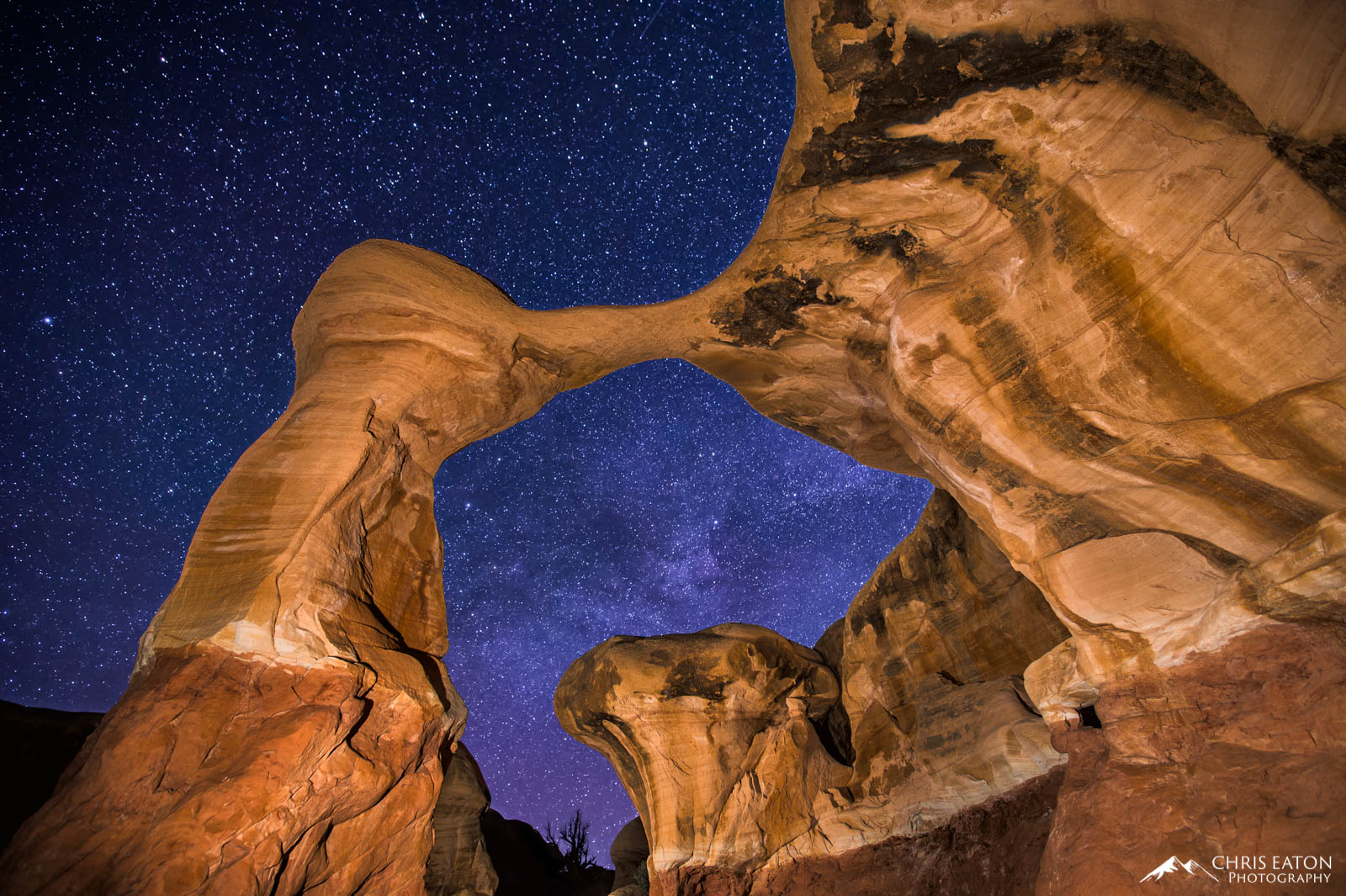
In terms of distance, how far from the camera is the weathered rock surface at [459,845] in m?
11.6

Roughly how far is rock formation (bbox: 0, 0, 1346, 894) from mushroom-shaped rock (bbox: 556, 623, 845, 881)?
261 cm

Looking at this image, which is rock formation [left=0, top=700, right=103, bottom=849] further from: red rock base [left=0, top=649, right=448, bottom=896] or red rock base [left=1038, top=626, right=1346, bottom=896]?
red rock base [left=1038, top=626, right=1346, bottom=896]

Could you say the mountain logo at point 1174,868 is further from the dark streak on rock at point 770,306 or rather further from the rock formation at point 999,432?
the dark streak on rock at point 770,306

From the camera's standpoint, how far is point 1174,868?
3.45 meters

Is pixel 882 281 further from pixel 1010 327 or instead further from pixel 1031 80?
pixel 1031 80

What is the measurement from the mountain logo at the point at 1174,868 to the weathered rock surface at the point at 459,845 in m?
10.8

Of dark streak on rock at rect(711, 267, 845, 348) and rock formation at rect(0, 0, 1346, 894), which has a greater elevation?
dark streak on rock at rect(711, 267, 845, 348)

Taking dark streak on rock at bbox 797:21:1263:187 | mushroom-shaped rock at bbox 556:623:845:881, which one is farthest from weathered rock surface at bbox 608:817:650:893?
dark streak on rock at bbox 797:21:1263:187

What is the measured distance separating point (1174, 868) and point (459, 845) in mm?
12384

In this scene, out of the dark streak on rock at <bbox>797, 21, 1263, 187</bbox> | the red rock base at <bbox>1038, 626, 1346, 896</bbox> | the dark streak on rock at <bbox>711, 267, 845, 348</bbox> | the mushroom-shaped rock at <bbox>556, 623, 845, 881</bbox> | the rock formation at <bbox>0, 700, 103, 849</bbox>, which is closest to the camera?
the red rock base at <bbox>1038, 626, 1346, 896</bbox>

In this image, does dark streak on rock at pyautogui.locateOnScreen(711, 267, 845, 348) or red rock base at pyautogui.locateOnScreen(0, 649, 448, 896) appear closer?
red rock base at pyautogui.locateOnScreen(0, 649, 448, 896)

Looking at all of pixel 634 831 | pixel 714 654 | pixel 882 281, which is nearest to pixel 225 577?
pixel 882 281

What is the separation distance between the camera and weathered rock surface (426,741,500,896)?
11.6 metres

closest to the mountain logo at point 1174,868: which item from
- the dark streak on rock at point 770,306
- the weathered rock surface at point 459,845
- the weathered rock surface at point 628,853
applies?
the dark streak on rock at point 770,306
